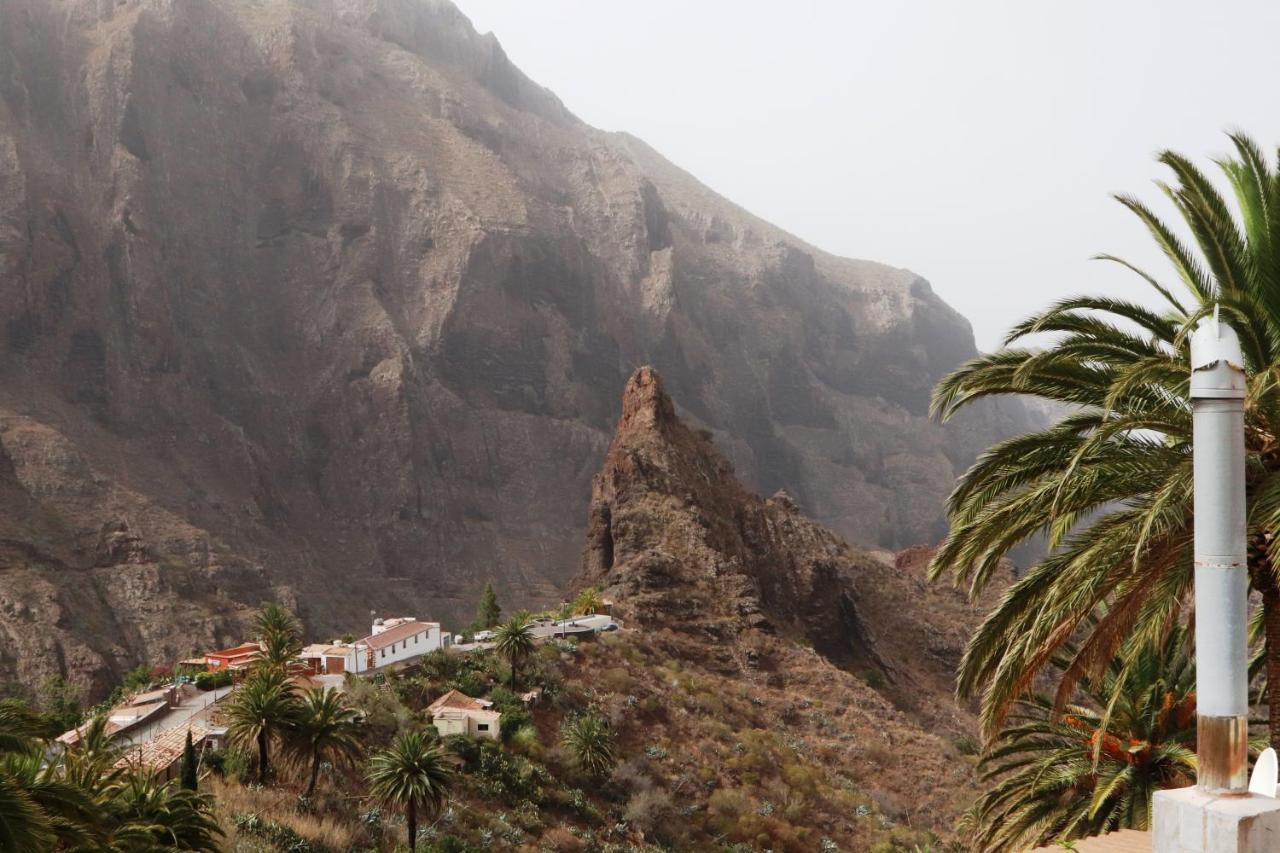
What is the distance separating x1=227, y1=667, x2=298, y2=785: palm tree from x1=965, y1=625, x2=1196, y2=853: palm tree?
18807 millimetres

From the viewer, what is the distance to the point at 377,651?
46156 millimetres

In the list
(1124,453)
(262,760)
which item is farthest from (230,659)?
(1124,453)

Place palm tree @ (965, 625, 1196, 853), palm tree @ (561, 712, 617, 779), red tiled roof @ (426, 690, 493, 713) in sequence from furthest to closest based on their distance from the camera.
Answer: palm tree @ (561, 712, 617, 779) < red tiled roof @ (426, 690, 493, 713) < palm tree @ (965, 625, 1196, 853)

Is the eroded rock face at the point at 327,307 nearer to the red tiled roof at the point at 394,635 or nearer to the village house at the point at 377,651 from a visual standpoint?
the red tiled roof at the point at 394,635

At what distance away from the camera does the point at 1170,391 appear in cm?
1109

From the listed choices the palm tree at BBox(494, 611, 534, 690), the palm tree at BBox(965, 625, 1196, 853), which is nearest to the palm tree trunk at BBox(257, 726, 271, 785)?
the palm tree at BBox(494, 611, 534, 690)

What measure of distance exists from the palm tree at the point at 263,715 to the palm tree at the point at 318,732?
32cm

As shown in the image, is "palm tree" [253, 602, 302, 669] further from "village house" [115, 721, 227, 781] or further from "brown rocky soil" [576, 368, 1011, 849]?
"brown rocky soil" [576, 368, 1011, 849]

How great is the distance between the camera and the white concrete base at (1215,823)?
6.75 m

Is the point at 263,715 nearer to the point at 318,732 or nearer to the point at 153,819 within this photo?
the point at 318,732

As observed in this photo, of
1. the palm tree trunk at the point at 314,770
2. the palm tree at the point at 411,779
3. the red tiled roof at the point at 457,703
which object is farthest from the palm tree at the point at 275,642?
the palm tree at the point at 411,779

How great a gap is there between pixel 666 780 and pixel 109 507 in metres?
70.1

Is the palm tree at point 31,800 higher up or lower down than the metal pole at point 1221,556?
lower down

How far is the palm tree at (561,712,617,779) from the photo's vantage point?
40.2 m
